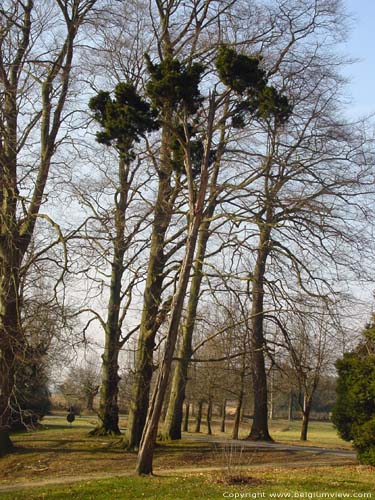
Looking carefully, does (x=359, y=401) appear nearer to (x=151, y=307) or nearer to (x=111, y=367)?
(x=151, y=307)

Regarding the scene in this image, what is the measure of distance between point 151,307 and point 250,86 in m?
7.70

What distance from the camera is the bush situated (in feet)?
51.1

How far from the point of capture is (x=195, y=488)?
11.1 meters

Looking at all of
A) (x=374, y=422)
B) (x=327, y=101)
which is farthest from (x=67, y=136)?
(x=374, y=422)

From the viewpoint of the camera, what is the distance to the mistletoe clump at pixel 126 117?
13.5m

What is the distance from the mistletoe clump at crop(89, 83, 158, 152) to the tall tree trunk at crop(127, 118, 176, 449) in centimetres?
337

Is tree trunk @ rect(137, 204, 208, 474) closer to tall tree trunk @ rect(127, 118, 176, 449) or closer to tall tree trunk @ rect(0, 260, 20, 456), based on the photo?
tall tree trunk @ rect(0, 260, 20, 456)

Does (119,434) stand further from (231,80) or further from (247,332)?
(231,80)

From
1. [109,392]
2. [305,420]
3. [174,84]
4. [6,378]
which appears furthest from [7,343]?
[305,420]

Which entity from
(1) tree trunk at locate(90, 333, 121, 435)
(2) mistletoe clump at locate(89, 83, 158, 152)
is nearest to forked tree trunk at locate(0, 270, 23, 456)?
(1) tree trunk at locate(90, 333, 121, 435)

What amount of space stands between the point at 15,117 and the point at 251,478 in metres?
11.0

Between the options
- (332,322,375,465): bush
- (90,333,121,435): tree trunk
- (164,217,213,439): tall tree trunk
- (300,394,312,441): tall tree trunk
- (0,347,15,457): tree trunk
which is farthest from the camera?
(300,394,312,441): tall tree trunk

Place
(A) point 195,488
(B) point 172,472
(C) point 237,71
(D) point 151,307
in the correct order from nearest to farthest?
(A) point 195,488 → (C) point 237,71 → (B) point 172,472 → (D) point 151,307

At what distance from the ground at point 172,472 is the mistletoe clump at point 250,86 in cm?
747
